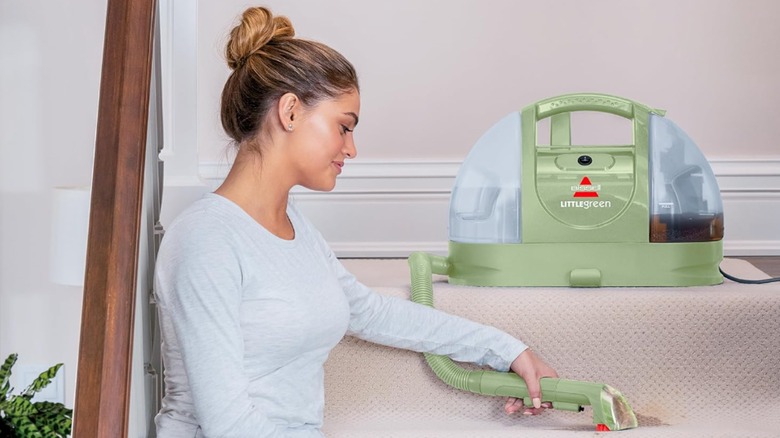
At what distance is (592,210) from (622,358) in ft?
0.94

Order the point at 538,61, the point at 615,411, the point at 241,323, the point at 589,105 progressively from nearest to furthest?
the point at 241,323 → the point at 615,411 → the point at 589,105 → the point at 538,61

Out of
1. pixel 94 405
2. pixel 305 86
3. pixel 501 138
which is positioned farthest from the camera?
pixel 501 138

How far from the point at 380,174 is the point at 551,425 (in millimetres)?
1512

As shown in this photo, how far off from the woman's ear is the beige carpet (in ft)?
1.78

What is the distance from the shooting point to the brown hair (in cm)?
135

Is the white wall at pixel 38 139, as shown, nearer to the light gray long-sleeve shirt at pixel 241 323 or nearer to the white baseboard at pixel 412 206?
the white baseboard at pixel 412 206

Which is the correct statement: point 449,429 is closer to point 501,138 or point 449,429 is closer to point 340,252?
point 501,138

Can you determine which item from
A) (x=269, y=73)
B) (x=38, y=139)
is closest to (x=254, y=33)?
(x=269, y=73)

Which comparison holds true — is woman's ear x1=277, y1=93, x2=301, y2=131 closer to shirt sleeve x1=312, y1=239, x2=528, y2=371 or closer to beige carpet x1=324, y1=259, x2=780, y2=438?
shirt sleeve x1=312, y1=239, x2=528, y2=371

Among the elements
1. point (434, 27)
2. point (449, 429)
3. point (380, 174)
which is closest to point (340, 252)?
point (380, 174)

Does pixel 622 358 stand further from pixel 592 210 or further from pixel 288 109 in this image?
pixel 288 109

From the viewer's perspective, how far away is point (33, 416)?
1797mm

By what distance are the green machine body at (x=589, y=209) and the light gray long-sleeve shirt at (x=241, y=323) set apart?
0.48 m

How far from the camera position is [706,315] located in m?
1.77
